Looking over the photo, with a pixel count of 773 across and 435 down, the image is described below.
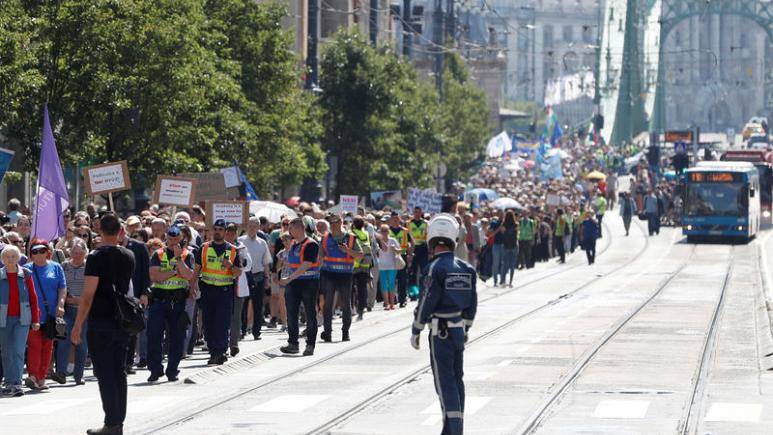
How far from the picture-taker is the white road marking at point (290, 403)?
1658 centimetres

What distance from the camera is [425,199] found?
133 ft

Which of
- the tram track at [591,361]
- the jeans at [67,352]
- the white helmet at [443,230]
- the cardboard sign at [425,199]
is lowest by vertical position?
the tram track at [591,361]

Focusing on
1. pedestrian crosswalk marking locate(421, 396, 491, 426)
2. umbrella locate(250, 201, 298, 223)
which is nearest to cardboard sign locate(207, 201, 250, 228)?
umbrella locate(250, 201, 298, 223)

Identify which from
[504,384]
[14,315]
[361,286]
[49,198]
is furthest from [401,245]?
[14,315]

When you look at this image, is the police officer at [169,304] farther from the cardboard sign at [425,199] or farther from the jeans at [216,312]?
the cardboard sign at [425,199]

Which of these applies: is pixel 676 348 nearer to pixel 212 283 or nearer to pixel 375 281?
pixel 212 283

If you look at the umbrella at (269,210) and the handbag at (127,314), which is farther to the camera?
the umbrella at (269,210)

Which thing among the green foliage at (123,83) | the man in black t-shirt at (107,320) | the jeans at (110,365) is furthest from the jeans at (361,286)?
the jeans at (110,365)

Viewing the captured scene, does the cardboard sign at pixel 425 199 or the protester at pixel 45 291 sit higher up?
the cardboard sign at pixel 425 199

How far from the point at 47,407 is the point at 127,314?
3050mm

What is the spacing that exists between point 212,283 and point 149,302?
111cm

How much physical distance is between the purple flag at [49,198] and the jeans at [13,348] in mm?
2358

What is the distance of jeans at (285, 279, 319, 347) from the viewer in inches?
872

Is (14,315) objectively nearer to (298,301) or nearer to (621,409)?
(298,301)
